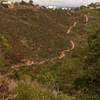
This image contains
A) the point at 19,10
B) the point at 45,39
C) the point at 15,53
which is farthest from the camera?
the point at 19,10

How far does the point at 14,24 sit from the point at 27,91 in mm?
50034

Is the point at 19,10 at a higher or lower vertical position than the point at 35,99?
lower

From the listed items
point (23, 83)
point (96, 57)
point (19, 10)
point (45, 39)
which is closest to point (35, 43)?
point (45, 39)

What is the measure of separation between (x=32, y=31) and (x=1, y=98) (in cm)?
5056

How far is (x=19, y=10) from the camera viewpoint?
67438mm

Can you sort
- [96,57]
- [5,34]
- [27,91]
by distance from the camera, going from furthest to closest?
1. [5,34]
2. [96,57]
3. [27,91]

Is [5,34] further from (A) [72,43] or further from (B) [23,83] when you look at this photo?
(B) [23,83]

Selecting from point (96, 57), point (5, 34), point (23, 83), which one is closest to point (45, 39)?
point (5, 34)

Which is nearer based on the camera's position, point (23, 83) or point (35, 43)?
point (23, 83)

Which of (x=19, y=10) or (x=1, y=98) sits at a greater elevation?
(x=1, y=98)

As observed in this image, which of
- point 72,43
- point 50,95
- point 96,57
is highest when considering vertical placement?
point 50,95

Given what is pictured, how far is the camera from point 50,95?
8344 millimetres

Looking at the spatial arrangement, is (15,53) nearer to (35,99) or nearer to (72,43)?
(72,43)

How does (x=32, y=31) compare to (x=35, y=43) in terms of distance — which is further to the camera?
(x=32, y=31)
